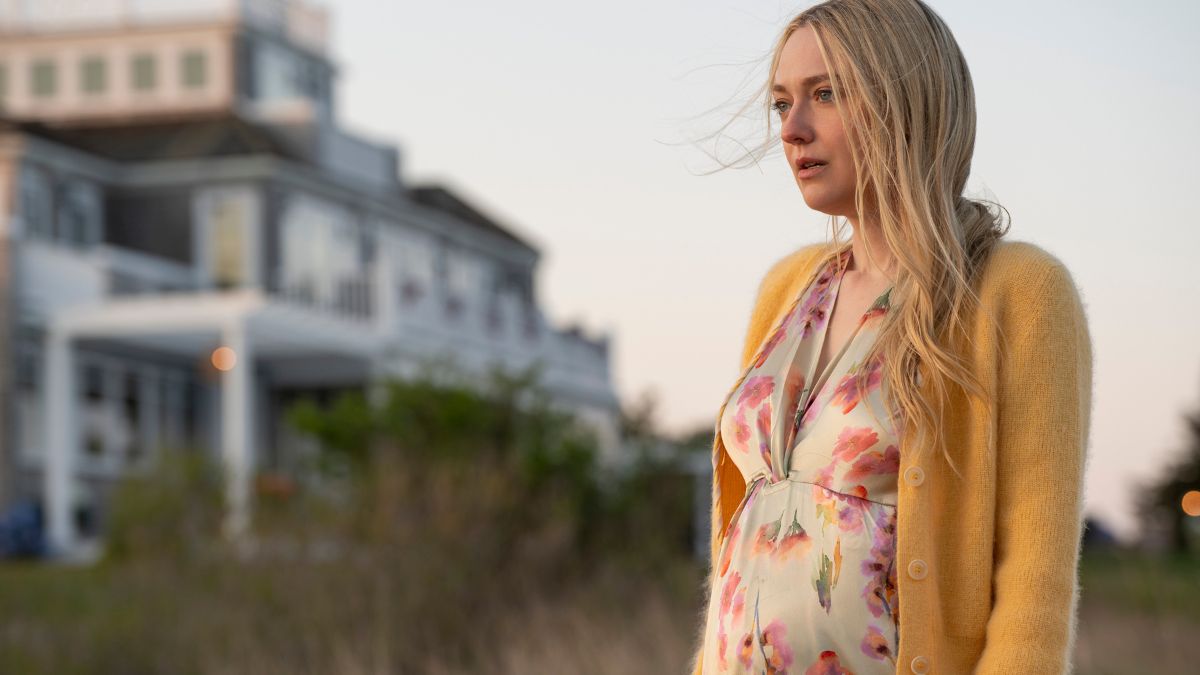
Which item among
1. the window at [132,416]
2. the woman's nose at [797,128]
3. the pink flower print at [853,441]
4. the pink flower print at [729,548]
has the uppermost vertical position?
the window at [132,416]

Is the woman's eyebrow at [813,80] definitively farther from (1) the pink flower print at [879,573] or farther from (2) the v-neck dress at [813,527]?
(1) the pink flower print at [879,573]

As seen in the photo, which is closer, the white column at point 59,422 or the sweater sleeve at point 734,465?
the sweater sleeve at point 734,465

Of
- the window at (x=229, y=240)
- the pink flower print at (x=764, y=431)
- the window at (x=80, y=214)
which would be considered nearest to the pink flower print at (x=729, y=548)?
the pink flower print at (x=764, y=431)

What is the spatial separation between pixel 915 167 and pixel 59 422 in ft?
74.1

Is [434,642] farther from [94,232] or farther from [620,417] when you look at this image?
[94,232]

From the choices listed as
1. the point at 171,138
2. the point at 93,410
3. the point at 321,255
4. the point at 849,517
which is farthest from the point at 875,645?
the point at 171,138

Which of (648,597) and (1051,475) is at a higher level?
(1051,475)

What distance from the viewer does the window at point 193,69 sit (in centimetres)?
3189

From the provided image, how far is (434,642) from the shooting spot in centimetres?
1025

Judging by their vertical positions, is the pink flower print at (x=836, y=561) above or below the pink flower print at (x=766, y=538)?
below

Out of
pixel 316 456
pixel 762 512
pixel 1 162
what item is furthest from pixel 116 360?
pixel 762 512

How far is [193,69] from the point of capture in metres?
A: 31.9

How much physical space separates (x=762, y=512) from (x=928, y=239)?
447 millimetres

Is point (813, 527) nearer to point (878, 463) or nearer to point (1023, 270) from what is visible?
point (878, 463)
